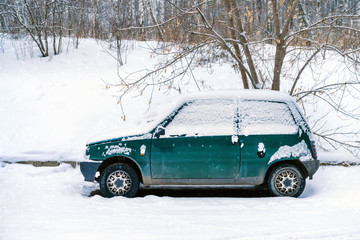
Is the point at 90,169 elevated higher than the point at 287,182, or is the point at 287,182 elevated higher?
the point at 90,169

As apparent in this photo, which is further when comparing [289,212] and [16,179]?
[16,179]

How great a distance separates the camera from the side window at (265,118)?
218 inches

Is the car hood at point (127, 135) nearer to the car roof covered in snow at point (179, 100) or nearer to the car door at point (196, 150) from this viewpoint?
the car roof covered in snow at point (179, 100)

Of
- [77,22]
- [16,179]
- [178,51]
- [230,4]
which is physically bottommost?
[16,179]

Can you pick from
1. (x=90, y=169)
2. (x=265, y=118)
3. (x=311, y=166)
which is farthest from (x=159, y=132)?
(x=311, y=166)

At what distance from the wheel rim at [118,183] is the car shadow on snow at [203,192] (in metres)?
0.45

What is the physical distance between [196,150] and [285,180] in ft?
5.11

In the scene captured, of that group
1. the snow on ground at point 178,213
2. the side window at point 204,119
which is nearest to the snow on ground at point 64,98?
the side window at point 204,119

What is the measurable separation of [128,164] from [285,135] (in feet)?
8.69

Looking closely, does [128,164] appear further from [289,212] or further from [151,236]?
[289,212]

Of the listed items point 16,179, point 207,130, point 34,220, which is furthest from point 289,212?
point 16,179

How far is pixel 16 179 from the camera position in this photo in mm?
6535

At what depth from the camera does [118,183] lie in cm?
558

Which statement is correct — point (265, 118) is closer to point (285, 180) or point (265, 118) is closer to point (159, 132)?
point (285, 180)
